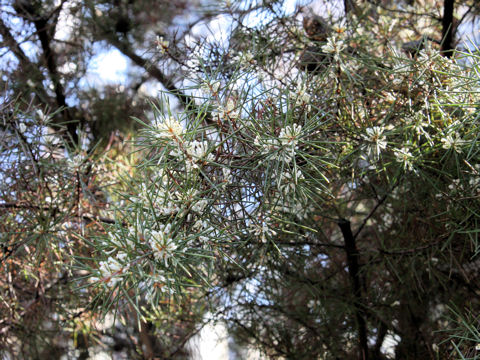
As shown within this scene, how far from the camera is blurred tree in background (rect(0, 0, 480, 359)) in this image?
0.67 m

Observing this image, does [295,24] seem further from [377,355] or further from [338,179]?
[377,355]

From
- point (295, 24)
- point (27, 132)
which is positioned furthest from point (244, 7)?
point (27, 132)

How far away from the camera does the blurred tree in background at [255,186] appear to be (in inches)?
26.4

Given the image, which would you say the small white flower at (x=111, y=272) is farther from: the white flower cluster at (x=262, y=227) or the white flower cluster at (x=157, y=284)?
the white flower cluster at (x=262, y=227)

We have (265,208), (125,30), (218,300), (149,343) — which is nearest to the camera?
(265,208)

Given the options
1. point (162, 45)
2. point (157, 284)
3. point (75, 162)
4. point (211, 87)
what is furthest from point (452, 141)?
point (75, 162)

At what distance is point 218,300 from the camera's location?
1221mm

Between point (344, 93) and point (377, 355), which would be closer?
point (344, 93)

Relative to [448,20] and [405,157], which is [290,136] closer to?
[405,157]

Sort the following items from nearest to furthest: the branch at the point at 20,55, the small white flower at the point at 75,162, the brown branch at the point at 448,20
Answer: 1. the small white flower at the point at 75,162
2. the brown branch at the point at 448,20
3. the branch at the point at 20,55

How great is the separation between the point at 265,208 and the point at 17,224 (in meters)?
0.57

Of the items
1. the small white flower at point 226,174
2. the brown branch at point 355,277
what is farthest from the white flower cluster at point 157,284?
the brown branch at point 355,277

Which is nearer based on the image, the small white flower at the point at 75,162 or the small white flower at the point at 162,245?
the small white flower at the point at 162,245

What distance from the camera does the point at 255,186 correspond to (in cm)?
73
